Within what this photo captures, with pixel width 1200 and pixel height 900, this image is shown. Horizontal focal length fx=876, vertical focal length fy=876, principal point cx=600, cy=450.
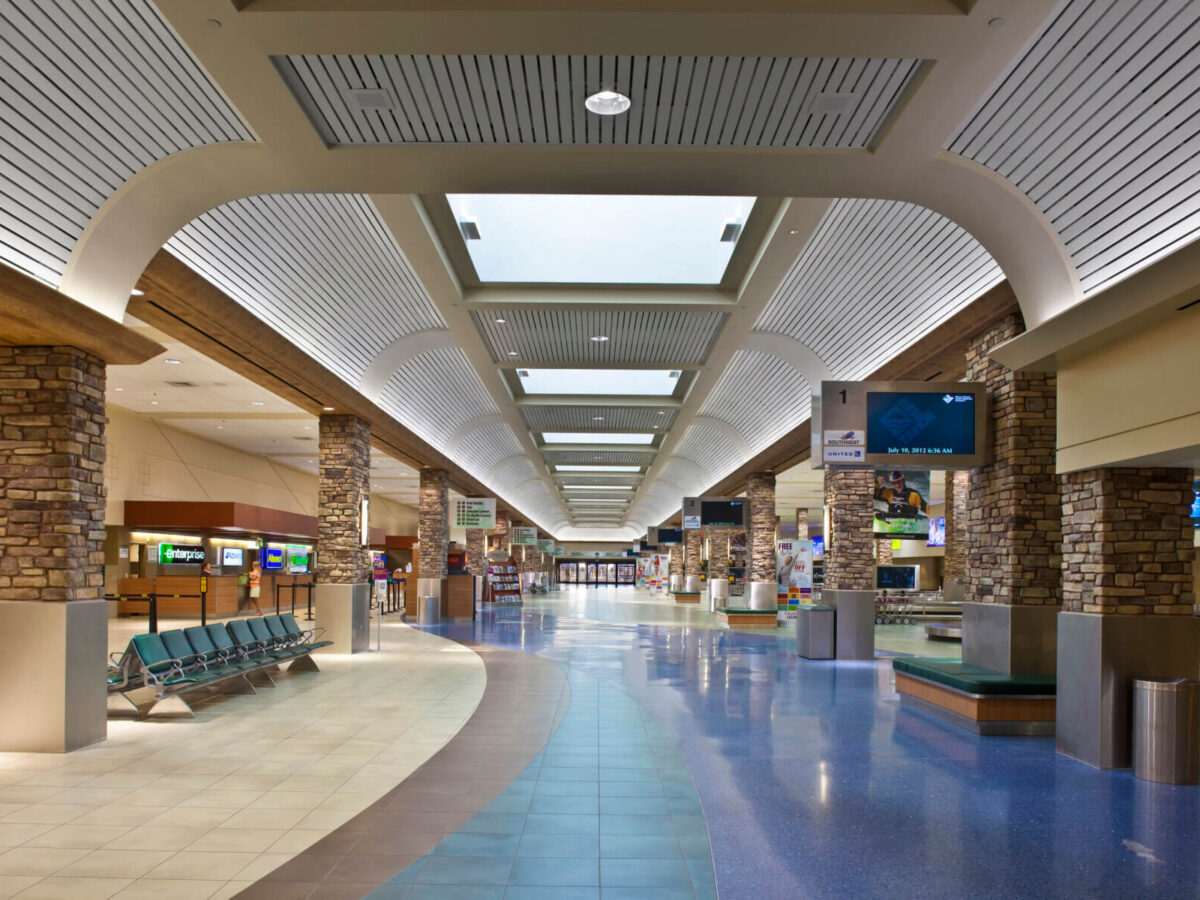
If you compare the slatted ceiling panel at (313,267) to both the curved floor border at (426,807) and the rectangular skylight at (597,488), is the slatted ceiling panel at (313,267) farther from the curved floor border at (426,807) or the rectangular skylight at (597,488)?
the rectangular skylight at (597,488)

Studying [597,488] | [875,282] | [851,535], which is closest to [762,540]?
[851,535]

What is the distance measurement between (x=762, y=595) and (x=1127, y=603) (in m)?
17.1

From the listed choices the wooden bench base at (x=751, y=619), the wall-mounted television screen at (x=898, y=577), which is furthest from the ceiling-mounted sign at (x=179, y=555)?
the wall-mounted television screen at (x=898, y=577)

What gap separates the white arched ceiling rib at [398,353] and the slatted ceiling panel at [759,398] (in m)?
4.93

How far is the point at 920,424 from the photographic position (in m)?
9.51

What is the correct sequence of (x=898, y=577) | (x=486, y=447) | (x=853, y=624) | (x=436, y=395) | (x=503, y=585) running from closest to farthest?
(x=853, y=624), (x=436, y=395), (x=486, y=447), (x=898, y=577), (x=503, y=585)

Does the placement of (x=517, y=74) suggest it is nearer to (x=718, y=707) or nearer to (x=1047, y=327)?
(x=1047, y=327)

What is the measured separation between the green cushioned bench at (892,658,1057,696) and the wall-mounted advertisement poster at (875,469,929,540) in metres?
14.8

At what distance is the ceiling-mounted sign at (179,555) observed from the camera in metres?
25.2

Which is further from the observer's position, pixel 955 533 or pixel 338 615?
pixel 955 533

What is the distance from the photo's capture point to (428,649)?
16.0m

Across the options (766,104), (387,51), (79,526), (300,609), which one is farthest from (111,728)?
(300,609)

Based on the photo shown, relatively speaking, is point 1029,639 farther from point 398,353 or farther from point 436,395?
point 436,395

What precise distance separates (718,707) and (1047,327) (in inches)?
204
